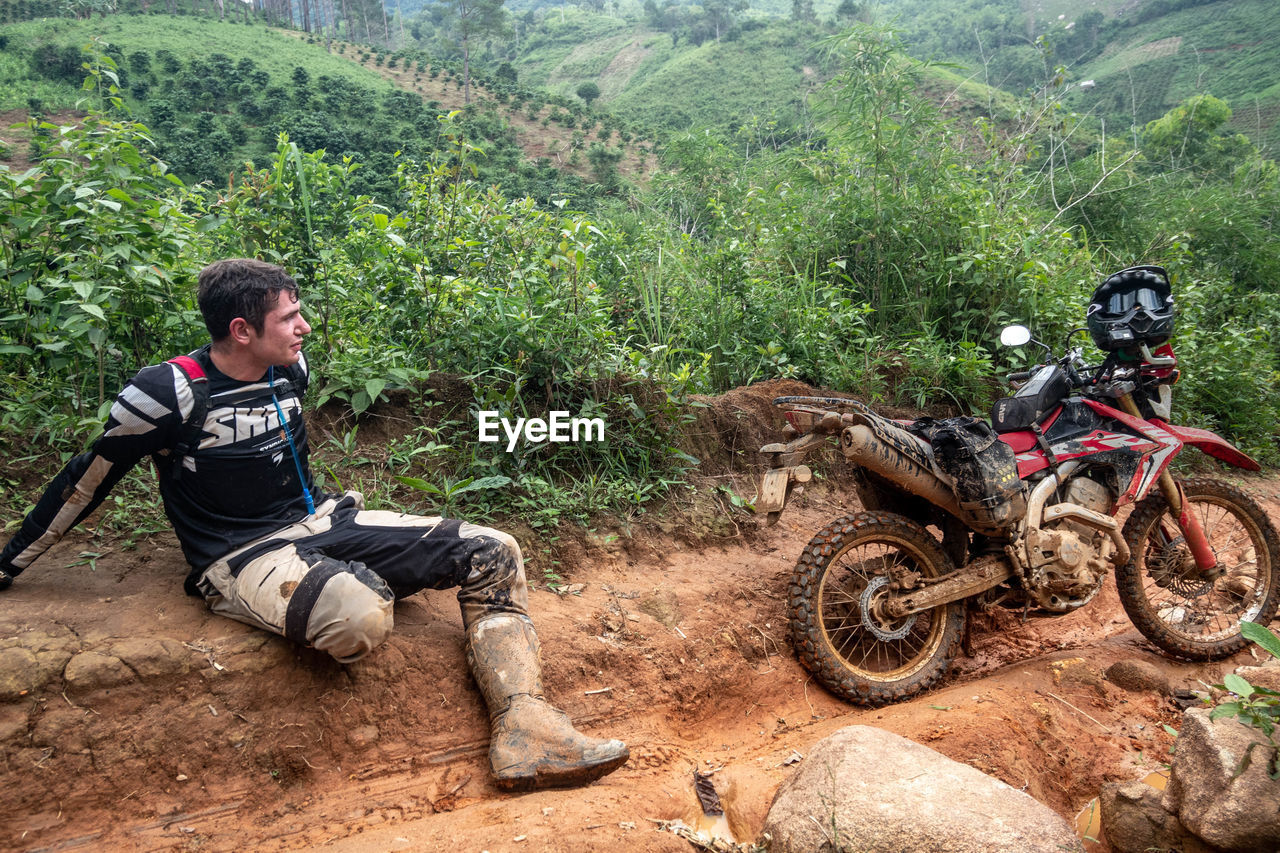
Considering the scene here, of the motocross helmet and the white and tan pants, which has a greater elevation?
the motocross helmet

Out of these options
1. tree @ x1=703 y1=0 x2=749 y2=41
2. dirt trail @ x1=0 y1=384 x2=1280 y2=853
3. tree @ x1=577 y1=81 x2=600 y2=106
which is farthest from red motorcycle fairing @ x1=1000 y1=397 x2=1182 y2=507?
tree @ x1=703 y1=0 x2=749 y2=41

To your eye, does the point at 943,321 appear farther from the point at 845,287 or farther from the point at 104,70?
the point at 104,70

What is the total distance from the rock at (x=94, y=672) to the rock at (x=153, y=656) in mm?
20

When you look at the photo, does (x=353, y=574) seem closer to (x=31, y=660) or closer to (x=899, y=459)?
(x=31, y=660)

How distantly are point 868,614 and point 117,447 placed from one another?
9.10 feet

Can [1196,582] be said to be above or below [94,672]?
below

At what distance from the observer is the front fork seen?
11.4 ft

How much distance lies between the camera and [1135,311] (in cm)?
337

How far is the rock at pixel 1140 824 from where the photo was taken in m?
2.08

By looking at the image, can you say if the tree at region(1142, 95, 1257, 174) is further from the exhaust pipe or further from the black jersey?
the black jersey

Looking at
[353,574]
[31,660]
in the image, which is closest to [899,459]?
[353,574]

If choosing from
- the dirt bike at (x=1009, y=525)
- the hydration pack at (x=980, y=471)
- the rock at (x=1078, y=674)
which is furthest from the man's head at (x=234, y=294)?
the rock at (x=1078, y=674)

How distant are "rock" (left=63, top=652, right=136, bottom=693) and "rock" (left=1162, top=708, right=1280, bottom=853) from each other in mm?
3097

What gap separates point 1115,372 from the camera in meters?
3.47
